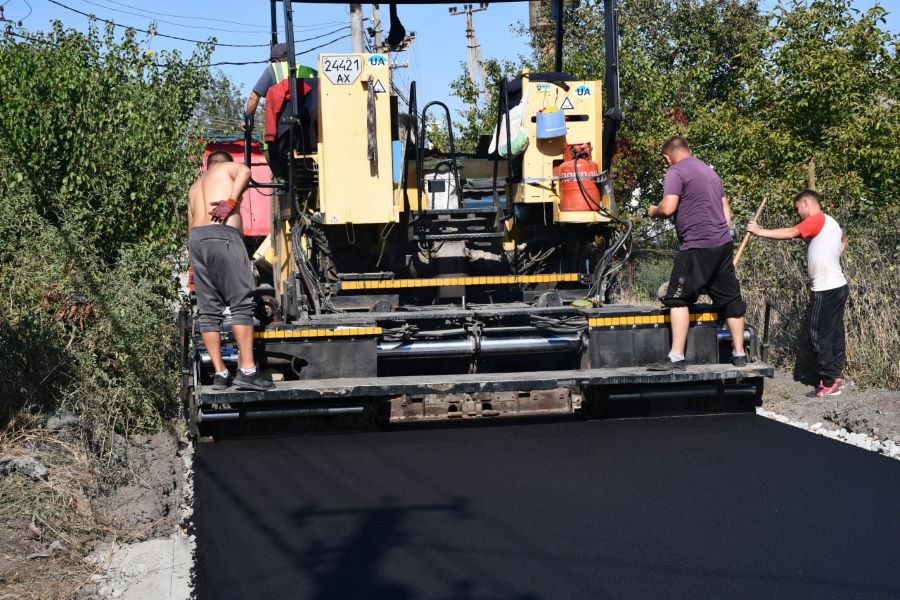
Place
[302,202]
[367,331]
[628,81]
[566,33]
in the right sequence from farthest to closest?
[566,33]
[628,81]
[302,202]
[367,331]

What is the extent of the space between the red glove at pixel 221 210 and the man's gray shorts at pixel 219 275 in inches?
1.9

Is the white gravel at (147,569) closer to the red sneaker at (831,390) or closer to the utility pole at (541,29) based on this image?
the red sneaker at (831,390)

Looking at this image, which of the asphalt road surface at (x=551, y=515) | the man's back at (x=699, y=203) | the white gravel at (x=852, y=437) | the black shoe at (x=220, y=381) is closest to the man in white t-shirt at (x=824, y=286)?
the white gravel at (x=852, y=437)

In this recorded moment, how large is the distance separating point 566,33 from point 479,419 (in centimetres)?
1187

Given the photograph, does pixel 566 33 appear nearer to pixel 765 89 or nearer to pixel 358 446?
pixel 765 89

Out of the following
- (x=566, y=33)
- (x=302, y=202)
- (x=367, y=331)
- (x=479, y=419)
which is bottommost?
(x=479, y=419)

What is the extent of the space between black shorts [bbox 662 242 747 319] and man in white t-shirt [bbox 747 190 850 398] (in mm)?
836

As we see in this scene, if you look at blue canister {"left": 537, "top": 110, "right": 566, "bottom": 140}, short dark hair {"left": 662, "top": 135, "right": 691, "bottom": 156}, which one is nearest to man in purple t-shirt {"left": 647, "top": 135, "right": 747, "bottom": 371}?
short dark hair {"left": 662, "top": 135, "right": 691, "bottom": 156}

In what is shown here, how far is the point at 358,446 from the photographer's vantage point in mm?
6473

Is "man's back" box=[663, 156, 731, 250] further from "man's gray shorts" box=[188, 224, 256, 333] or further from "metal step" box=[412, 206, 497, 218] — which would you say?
"man's gray shorts" box=[188, 224, 256, 333]

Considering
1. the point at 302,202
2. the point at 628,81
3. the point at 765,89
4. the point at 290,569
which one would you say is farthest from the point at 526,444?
the point at 628,81

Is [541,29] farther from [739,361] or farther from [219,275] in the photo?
[219,275]

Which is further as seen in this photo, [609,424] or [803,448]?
[609,424]

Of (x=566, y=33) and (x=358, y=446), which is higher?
(x=566, y=33)
